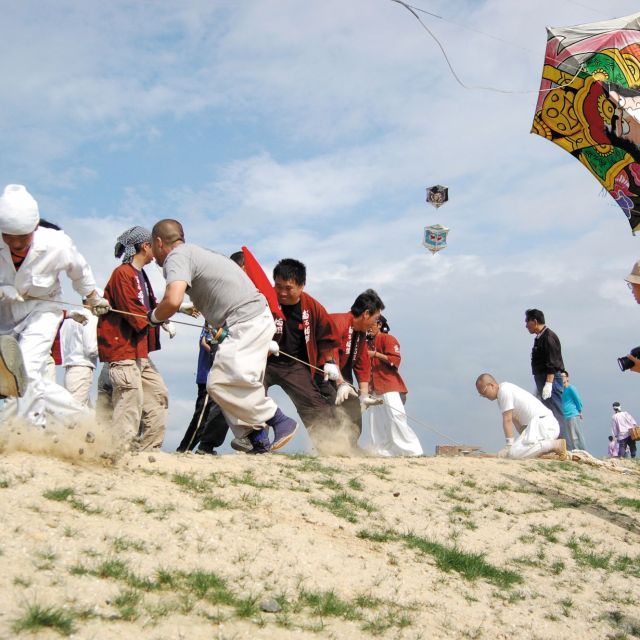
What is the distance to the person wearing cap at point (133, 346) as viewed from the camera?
22.3 ft

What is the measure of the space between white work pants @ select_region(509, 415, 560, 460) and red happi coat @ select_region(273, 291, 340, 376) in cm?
288

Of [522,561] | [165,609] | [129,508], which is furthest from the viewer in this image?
[522,561]

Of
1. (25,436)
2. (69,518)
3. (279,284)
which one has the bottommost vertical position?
(69,518)

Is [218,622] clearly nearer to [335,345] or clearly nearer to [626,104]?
[335,345]

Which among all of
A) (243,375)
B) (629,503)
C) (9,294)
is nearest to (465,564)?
(243,375)

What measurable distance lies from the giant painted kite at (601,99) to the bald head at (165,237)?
566cm

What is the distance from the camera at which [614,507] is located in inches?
287

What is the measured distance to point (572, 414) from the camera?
36.6 feet

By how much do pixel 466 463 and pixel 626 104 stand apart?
4.58 metres

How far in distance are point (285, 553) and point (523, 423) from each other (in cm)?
A: 578

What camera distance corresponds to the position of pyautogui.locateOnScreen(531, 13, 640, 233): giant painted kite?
9445 mm

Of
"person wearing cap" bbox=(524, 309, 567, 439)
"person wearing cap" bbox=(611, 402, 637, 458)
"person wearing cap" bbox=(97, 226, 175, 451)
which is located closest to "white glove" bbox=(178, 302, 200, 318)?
"person wearing cap" bbox=(97, 226, 175, 451)

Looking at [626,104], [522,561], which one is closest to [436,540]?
[522,561]

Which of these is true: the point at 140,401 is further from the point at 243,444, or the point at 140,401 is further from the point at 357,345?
the point at 357,345
